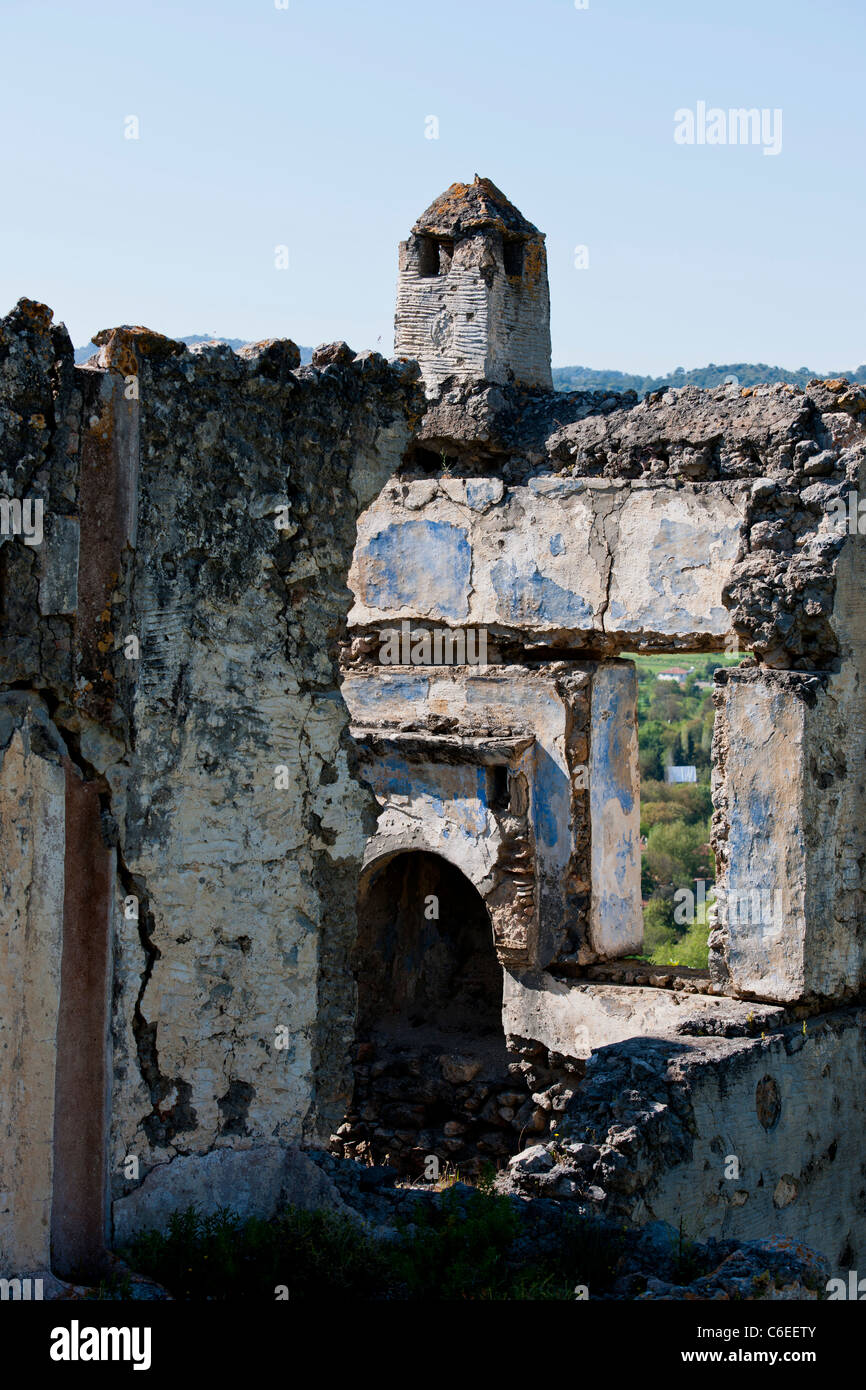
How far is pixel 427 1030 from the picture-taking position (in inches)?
391

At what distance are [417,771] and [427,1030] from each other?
193 cm

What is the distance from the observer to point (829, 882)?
7.88 m

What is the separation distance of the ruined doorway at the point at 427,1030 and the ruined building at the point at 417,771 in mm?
27

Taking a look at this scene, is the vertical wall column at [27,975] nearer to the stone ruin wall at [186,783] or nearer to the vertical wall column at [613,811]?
the stone ruin wall at [186,783]

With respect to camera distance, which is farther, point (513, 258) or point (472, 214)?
point (513, 258)

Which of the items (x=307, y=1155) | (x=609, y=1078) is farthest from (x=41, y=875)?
(x=609, y=1078)

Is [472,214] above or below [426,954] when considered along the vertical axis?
above

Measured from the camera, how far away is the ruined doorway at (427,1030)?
9.05m

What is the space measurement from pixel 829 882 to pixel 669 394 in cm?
280

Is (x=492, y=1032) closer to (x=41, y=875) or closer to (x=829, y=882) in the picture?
(x=829, y=882)
